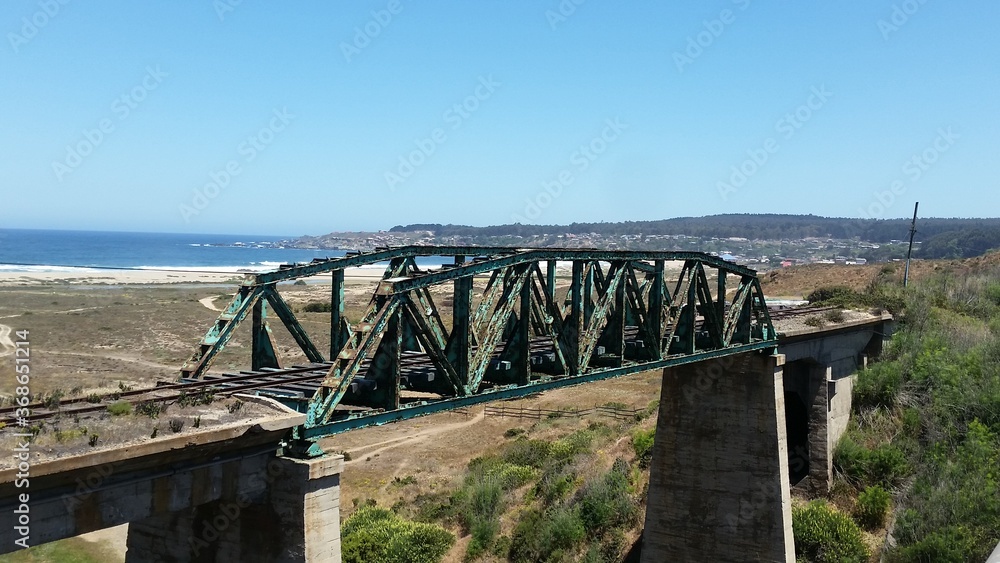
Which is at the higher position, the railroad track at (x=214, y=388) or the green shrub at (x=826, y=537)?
the railroad track at (x=214, y=388)

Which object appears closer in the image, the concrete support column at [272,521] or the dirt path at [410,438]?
the concrete support column at [272,521]

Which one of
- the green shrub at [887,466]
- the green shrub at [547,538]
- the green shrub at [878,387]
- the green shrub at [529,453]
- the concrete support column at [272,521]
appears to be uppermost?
the concrete support column at [272,521]

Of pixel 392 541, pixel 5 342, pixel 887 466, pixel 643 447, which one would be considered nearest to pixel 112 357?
pixel 5 342

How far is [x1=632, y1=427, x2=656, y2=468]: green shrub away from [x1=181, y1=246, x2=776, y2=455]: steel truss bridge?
11730 mm

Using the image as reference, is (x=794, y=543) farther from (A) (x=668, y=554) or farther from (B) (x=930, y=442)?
(B) (x=930, y=442)

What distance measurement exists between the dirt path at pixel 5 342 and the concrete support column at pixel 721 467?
150ft

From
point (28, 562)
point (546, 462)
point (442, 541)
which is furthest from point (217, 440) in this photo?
point (546, 462)

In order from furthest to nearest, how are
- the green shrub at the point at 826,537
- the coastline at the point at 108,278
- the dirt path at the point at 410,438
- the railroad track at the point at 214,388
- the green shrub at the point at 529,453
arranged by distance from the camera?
the coastline at the point at 108,278
the dirt path at the point at 410,438
the green shrub at the point at 529,453
the green shrub at the point at 826,537
the railroad track at the point at 214,388

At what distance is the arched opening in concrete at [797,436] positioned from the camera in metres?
29.1

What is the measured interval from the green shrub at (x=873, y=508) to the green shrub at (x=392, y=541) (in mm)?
13532

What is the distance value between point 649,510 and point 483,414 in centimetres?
2029

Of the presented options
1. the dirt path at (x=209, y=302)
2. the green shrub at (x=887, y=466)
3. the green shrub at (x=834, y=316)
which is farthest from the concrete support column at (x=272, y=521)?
the dirt path at (x=209, y=302)

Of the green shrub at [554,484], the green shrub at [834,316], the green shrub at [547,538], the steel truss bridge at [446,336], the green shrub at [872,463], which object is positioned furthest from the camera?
the green shrub at [834,316]

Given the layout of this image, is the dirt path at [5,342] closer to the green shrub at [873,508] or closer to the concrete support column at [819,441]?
the concrete support column at [819,441]
